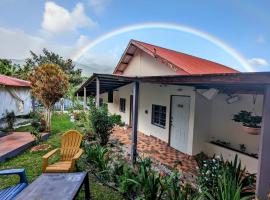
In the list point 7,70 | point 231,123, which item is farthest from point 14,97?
point 231,123

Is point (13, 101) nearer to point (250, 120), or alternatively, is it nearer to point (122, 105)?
point (122, 105)

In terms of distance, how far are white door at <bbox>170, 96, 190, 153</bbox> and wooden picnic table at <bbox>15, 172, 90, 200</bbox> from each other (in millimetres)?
4480

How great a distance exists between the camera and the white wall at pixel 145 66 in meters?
8.57

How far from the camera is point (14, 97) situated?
12359mm

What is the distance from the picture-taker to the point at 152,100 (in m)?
9.52

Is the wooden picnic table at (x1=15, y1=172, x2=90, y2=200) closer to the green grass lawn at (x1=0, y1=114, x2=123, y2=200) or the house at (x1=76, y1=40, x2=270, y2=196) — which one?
the green grass lawn at (x1=0, y1=114, x2=123, y2=200)

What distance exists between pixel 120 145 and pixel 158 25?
56.0 feet

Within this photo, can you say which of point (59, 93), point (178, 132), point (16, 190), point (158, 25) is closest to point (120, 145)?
point (178, 132)

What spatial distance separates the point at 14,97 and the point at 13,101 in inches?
10.5

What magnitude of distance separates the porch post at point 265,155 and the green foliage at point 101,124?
5345 millimetres

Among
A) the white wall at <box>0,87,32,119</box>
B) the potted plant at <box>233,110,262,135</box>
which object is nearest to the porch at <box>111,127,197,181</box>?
the potted plant at <box>233,110,262,135</box>

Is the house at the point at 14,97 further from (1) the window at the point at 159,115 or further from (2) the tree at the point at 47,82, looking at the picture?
(1) the window at the point at 159,115

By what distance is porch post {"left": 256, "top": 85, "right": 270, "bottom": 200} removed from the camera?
2691mm

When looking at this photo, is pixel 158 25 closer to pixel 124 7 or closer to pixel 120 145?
pixel 124 7
